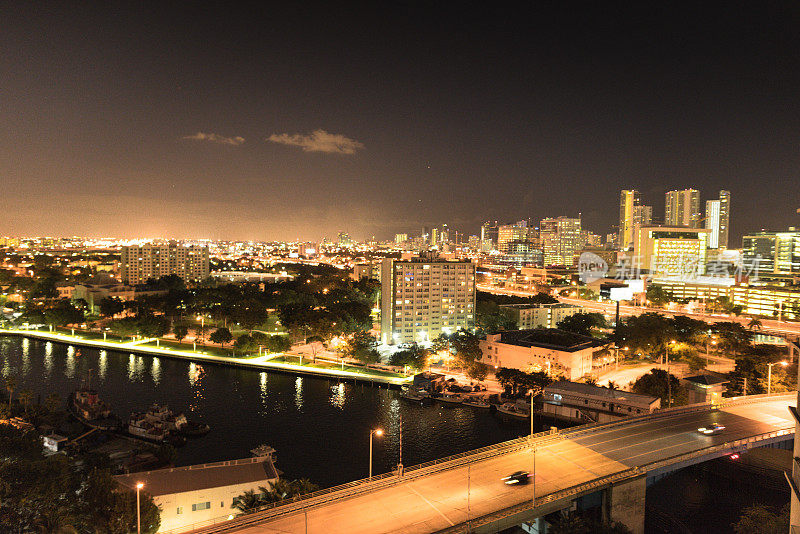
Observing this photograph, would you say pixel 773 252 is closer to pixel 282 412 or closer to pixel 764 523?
pixel 764 523

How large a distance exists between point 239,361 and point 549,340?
461 inches

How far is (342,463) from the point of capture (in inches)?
416

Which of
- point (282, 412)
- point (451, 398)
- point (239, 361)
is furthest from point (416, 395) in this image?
point (239, 361)

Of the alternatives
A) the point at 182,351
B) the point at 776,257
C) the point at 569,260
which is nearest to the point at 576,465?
the point at 182,351

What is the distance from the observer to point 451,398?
1489cm

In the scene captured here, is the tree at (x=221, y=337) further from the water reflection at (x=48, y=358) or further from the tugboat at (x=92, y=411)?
the tugboat at (x=92, y=411)

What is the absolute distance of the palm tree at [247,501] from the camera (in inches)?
280

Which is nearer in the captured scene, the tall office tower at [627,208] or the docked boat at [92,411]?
the docked boat at [92,411]

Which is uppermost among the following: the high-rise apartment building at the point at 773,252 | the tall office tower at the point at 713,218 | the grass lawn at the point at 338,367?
the tall office tower at the point at 713,218

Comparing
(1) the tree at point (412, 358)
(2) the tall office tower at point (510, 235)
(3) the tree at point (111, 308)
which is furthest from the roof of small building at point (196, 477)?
(2) the tall office tower at point (510, 235)

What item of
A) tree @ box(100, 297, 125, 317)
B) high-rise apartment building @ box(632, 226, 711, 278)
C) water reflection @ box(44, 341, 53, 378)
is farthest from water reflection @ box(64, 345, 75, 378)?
high-rise apartment building @ box(632, 226, 711, 278)

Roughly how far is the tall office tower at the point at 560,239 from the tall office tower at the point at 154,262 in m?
55.4

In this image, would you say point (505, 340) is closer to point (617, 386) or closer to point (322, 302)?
point (617, 386)

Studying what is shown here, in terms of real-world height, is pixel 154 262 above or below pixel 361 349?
above
